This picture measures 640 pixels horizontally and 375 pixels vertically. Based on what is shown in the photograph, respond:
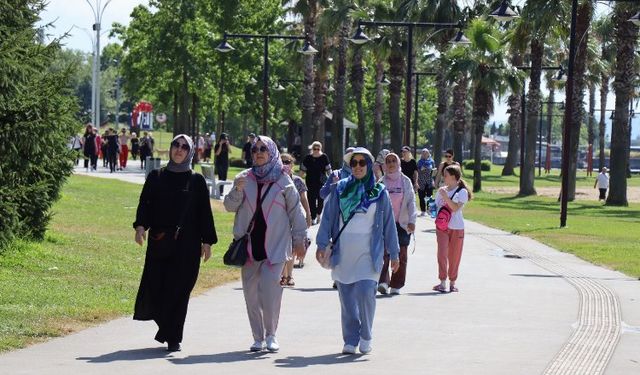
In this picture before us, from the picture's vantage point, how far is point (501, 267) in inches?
841

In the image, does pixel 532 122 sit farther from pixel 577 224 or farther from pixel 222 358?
pixel 222 358

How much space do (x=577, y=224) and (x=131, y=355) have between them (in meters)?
25.7

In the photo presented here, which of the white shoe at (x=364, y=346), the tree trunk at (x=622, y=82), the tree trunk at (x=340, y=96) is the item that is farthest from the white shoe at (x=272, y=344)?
the tree trunk at (x=340, y=96)

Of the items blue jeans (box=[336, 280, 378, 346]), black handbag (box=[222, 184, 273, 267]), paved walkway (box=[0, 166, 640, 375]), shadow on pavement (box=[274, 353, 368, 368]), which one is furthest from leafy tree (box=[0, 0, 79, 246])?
shadow on pavement (box=[274, 353, 368, 368])

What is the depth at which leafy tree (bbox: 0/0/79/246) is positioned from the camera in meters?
15.1

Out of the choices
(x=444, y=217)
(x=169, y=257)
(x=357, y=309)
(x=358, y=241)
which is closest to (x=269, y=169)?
(x=358, y=241)

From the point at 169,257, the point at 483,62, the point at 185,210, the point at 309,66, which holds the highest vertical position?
the point at 483,62

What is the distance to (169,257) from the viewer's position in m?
11.4

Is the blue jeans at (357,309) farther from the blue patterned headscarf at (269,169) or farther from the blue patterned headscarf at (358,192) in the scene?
the blue patterned headscarf at (269,169)

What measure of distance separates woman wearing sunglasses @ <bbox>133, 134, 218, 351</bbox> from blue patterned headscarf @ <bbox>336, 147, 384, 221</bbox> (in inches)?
43.7

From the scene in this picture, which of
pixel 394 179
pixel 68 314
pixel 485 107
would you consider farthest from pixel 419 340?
pixel 485 107

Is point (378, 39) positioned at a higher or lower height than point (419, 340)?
higher

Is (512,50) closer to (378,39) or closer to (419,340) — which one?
(378,39)

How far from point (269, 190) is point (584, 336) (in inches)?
134
